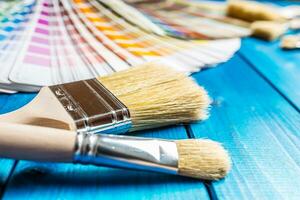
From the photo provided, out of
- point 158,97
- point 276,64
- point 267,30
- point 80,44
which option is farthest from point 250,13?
point 158,97

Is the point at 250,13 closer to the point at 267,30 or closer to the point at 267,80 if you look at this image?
the point at 267,30

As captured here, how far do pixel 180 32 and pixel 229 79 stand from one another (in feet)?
0.69

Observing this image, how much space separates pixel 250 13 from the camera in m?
1.04

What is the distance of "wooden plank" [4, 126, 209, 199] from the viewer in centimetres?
40

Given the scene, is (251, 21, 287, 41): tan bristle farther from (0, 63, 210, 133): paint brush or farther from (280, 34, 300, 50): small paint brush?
(0, 63, 210, 133): paint brush

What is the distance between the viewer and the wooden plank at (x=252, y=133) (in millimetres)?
428

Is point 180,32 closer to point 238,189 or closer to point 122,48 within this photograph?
point 122,48

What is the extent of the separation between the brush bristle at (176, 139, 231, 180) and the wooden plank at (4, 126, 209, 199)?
0.01 metres

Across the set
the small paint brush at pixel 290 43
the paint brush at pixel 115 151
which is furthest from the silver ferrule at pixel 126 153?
the small paint brush at pixel 290 43

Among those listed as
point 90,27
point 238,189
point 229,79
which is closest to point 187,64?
point 229,79

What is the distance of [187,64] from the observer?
713 mm

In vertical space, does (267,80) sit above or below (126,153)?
above

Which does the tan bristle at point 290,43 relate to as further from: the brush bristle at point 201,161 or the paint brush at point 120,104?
the brush bristle at point 201,161

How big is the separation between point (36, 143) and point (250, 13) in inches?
31.5
